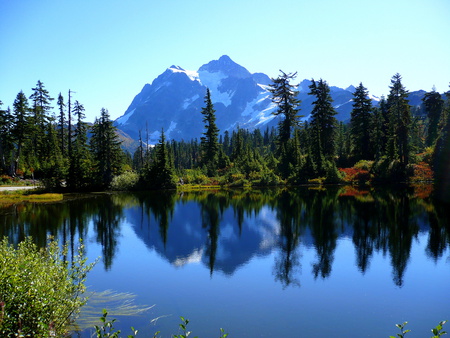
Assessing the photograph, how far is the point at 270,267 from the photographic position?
13.9m

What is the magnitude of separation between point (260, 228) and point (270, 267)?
7.83 m

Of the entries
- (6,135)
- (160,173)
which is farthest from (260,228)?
(6,135)

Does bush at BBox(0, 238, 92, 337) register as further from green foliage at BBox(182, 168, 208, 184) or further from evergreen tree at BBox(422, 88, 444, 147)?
evergreen tree at BBox(422, 88, 444, 147)

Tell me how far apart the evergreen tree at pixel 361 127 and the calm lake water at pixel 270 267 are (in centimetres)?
3324

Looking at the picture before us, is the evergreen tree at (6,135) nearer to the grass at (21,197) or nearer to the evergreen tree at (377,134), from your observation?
the grass at (21,197)

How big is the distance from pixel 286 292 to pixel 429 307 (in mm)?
4149

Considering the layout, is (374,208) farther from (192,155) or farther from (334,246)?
(192,155)

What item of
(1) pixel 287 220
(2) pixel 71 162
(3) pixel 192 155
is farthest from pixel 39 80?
(3) pixel 192 155

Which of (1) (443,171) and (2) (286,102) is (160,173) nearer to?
(2) (286,102)

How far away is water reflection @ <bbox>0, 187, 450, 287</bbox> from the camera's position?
15184 millimetres

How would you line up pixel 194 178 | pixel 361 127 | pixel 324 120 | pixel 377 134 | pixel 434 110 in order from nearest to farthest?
1. pixel 377 134
2. pixel 361 127
3. pixel 324 120
4. pixel 194 178
5. pixel 434 110

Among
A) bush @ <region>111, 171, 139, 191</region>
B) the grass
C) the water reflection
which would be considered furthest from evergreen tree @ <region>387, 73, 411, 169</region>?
the grass

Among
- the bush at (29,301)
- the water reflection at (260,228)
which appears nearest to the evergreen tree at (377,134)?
the water reflection at (260,228)

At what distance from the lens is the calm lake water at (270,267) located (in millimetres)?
9148
